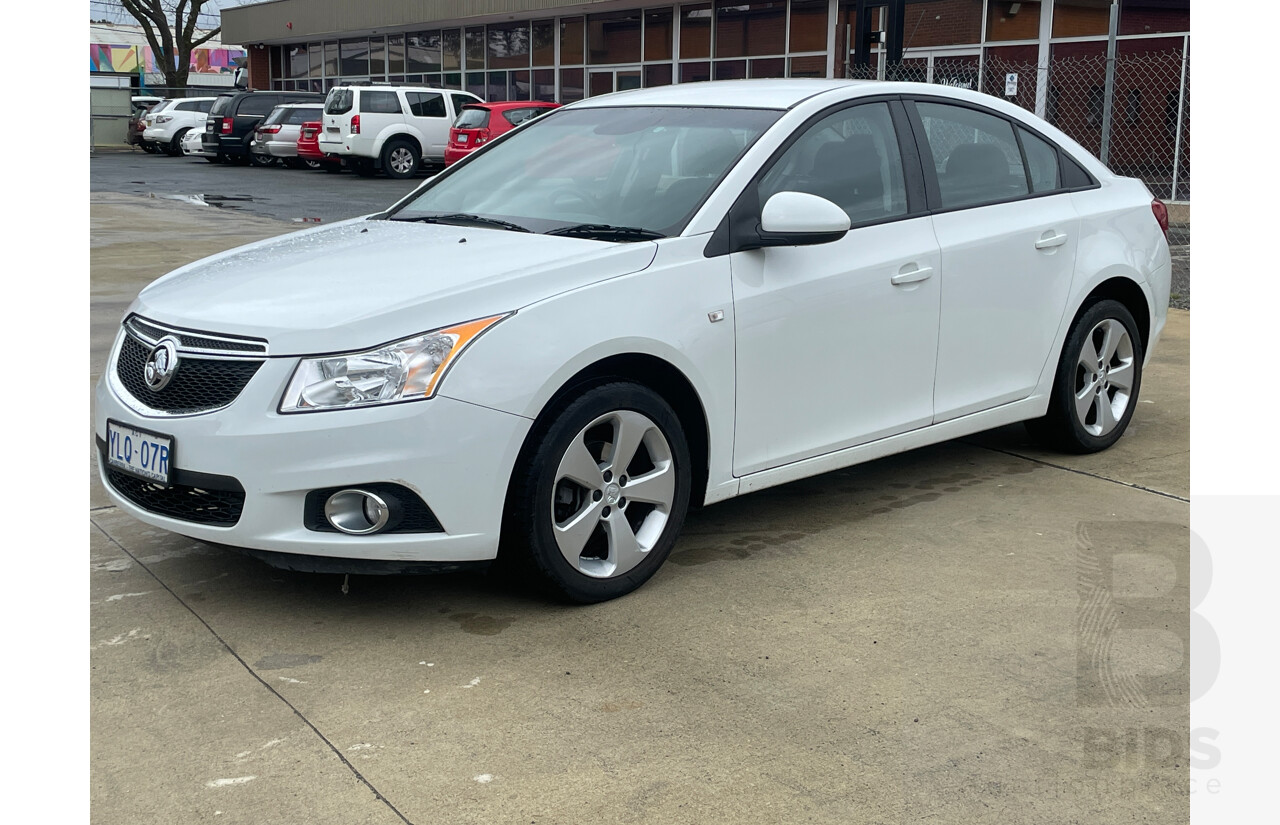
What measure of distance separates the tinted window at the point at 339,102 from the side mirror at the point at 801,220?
79.3 feet

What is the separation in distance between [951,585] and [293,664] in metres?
2.07

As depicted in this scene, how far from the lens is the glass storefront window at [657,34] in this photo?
2920cm

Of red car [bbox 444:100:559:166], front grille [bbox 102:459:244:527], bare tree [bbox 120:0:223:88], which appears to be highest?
bare tree [bbox 120:0:223:88]

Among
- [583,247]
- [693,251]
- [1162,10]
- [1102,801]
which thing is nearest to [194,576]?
[583,247]

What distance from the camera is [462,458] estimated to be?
362 centimetres

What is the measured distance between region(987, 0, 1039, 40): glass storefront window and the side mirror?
1892cm

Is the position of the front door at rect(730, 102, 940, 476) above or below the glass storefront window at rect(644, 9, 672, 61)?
below

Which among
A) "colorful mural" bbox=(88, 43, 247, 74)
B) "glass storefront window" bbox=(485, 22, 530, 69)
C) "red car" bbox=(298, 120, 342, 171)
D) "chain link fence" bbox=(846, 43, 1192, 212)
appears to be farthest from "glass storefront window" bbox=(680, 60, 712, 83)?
"colorful mural" bbox=(88, 43, 247, 74)

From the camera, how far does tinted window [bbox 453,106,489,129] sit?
76.9ft

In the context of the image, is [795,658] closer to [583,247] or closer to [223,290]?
[583,247]

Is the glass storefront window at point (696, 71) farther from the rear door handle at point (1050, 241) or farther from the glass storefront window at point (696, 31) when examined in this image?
the rear door handle at point (1050, 241)

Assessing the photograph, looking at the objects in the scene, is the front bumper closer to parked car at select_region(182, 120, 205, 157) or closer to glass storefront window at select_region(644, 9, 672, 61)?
glass storefront window at select_region(644, 9, 672, 61)

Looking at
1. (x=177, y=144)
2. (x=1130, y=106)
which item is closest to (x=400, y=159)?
(x=177, y=144)

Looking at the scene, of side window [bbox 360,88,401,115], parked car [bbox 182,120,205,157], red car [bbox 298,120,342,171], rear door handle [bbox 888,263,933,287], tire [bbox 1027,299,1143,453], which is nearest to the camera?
rear door handle [bbox 888,263,933,287]
